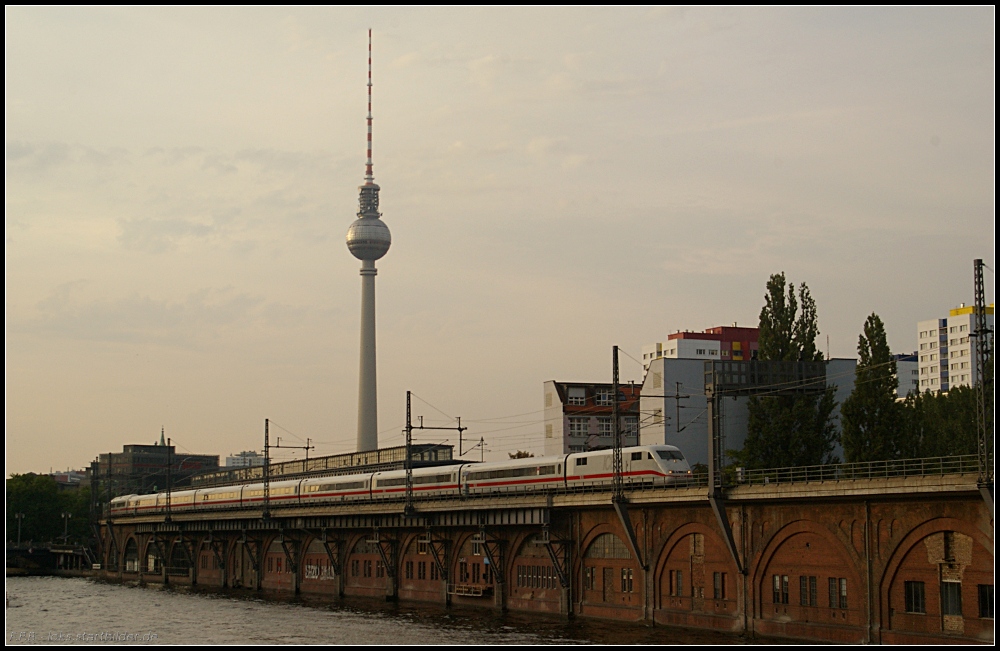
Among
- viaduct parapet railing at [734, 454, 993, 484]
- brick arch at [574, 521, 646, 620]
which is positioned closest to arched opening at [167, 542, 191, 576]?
brick arch at [574, 521, 646, 620]

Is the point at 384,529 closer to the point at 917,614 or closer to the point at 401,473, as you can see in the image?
the point at 401,473

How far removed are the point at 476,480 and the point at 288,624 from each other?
755 inches

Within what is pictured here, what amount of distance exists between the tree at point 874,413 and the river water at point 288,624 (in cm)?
2435

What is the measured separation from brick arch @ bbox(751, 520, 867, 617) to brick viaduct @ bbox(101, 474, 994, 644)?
78mm

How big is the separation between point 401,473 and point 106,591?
46.1 m

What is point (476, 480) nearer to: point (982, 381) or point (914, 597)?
point (914, 597)

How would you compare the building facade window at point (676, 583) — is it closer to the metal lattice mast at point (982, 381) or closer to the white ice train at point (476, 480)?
the white ice train at point (476, 480)

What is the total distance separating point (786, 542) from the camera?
6431cm

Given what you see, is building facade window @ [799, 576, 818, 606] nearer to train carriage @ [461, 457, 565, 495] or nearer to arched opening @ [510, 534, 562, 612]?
arched opening @ [510, 534, 562, 612]

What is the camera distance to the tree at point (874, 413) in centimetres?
8601

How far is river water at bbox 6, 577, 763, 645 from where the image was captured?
6994cm

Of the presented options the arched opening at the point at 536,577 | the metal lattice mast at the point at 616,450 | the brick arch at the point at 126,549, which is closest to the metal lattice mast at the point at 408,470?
the arched opening at the point at 536,577

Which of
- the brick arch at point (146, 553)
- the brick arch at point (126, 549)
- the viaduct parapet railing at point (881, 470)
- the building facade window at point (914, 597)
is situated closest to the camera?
the building facade window at point (914, 597)

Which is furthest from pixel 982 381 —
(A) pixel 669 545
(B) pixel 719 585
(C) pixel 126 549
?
(C) pixel 126 549
